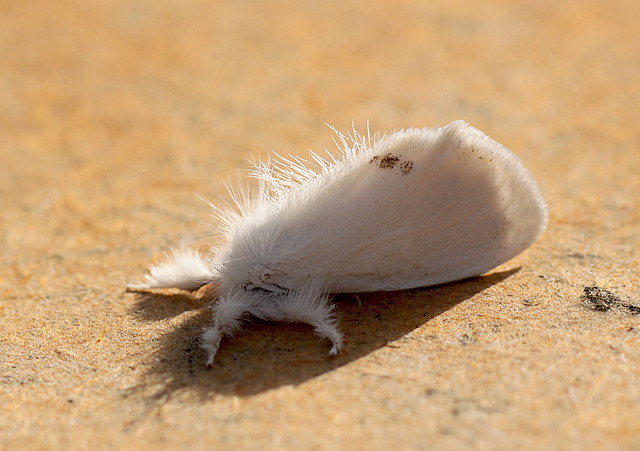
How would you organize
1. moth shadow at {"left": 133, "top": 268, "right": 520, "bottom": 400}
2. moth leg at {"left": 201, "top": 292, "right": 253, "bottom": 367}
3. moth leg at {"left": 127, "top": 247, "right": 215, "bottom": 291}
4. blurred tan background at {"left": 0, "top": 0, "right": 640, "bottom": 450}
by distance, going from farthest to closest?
1. moth leg at {"left": 127, "top": 247, "right": 215, "bottom": 291}
2. moth leg at {"left": 201, "top": 292, "right": 253, "bottom": 367}
3. moth shadow at {"left": 133, "top": 268, "right": 520, "bottom": 400}
4. blurred tan background at {"left": 0, "top": 0, "right": 640, "bottom": 450}

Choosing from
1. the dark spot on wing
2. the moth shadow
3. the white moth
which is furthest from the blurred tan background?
the dark spot on wing

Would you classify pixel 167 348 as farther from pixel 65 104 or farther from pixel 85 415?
pixel 65 104

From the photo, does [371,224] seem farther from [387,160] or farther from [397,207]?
[387,160]

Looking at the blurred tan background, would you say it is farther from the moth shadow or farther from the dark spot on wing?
the dark spot on wing

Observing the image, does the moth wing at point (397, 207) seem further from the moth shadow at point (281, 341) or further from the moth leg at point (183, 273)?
the moth leg at point (183, 273)

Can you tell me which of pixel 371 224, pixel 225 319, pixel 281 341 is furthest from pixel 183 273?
pixel 371 224

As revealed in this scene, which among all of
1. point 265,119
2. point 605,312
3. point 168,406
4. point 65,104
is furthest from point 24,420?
point 65,104
